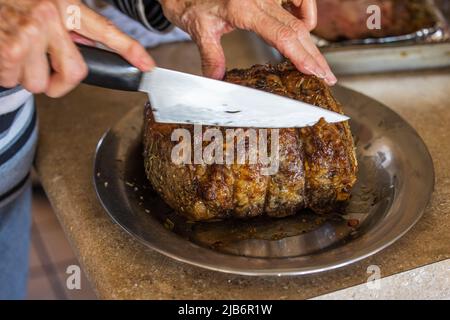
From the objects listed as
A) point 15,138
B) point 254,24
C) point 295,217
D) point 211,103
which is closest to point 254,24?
point 254,24

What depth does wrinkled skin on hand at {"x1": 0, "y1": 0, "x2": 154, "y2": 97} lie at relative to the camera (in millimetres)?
825

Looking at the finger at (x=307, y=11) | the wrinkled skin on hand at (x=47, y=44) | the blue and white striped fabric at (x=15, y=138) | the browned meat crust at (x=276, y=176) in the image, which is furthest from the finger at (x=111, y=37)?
→ the finger at (x=307, y=11)

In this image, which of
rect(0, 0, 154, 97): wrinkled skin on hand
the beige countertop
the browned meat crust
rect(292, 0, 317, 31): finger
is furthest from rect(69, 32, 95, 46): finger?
rect(292, 0, 317, 31): finger

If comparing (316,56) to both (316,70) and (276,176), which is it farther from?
(276,176)

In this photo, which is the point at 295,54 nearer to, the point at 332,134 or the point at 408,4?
the point at 332,134

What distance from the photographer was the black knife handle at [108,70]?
2.87 ft

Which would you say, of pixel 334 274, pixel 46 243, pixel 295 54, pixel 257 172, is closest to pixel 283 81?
pixel 295 54

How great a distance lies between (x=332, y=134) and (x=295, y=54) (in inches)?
6.8

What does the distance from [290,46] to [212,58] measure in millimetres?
167

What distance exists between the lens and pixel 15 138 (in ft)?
3.64

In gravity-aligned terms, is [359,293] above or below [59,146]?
above

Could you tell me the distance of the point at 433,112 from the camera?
1.33 metres

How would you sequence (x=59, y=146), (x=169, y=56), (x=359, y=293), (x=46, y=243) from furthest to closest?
(x=46, y=243) < (x=169, y=56) < (x=59, y=146) < (x=359, y=293)

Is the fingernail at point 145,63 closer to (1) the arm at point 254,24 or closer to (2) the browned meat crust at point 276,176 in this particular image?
(2) the browned meat crust at point 276,176
